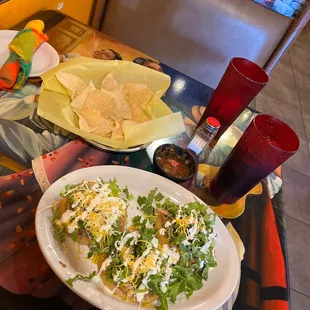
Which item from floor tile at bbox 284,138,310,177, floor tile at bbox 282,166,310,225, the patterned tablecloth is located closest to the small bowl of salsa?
the patterned tablecloth

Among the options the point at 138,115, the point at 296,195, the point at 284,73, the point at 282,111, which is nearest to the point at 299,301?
the point at 296,195

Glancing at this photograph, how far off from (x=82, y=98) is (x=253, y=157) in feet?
1.51

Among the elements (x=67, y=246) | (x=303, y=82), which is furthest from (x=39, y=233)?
(x=303, y=82)

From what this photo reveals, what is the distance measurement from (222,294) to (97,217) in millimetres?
274

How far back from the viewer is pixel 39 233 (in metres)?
0.64

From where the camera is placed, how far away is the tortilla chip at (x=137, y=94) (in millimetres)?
1045

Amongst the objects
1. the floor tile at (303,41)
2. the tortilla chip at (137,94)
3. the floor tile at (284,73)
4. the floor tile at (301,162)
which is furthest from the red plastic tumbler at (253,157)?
the floor tile at (303,41)

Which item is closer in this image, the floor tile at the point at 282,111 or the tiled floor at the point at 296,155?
the tiled floor at the point at 296,155

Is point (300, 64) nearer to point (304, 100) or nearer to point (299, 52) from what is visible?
point (299, 52)

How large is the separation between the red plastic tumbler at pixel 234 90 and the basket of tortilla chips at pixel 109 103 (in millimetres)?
144

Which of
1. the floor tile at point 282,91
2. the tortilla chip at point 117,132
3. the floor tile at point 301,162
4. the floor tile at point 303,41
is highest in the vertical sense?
the tortilla chip at point 117,132

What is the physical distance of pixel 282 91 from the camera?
357 centimetres

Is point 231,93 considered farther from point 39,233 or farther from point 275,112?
point 275,112

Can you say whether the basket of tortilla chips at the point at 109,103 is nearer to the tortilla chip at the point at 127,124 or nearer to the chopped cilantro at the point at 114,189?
the tortilla chip at the point at 127,124
